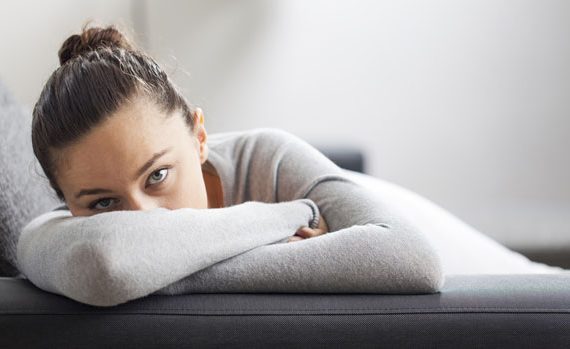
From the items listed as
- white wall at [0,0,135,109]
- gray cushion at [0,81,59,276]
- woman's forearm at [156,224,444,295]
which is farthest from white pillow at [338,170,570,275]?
white wall at [0,0,135,109]

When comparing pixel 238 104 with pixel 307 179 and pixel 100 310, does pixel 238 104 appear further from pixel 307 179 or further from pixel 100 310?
pixel 100 310

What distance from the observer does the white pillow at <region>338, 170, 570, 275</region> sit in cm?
135

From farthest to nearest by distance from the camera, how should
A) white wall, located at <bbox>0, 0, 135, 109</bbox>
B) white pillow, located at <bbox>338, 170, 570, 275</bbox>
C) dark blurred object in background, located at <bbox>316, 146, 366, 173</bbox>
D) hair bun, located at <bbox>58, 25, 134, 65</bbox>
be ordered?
white wall, located at <bbox>0, 0, 135, 109</bbox> < dark blurred object in background, located at <bbox>316, 146, 366, 173</bbox> < white pillow, located at <bbox>338, 170, 570, 275</bbox> < hair bun, located at <bbox>58, 25, 134, 65</bbox>

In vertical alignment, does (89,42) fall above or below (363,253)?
above

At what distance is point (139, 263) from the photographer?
0.80m

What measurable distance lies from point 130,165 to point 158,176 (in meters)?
0.06

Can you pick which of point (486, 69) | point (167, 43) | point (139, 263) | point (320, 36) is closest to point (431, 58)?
point (486, 69)

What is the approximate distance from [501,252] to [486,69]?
115 centimetres

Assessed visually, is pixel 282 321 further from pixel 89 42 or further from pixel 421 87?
pixel 421 87

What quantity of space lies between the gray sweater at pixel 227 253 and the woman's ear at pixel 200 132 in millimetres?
204

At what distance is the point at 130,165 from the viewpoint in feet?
3.19

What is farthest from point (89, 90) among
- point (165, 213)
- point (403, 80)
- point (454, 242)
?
point (403, 80)

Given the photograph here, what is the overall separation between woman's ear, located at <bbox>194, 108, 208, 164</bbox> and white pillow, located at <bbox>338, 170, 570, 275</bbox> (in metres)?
0.28

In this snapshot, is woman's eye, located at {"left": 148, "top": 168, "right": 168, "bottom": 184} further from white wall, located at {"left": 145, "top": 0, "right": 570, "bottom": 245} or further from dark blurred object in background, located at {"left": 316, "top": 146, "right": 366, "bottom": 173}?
white wall, located at {"left": 145, "top": 0, "right": 570, "bottom": 245}
